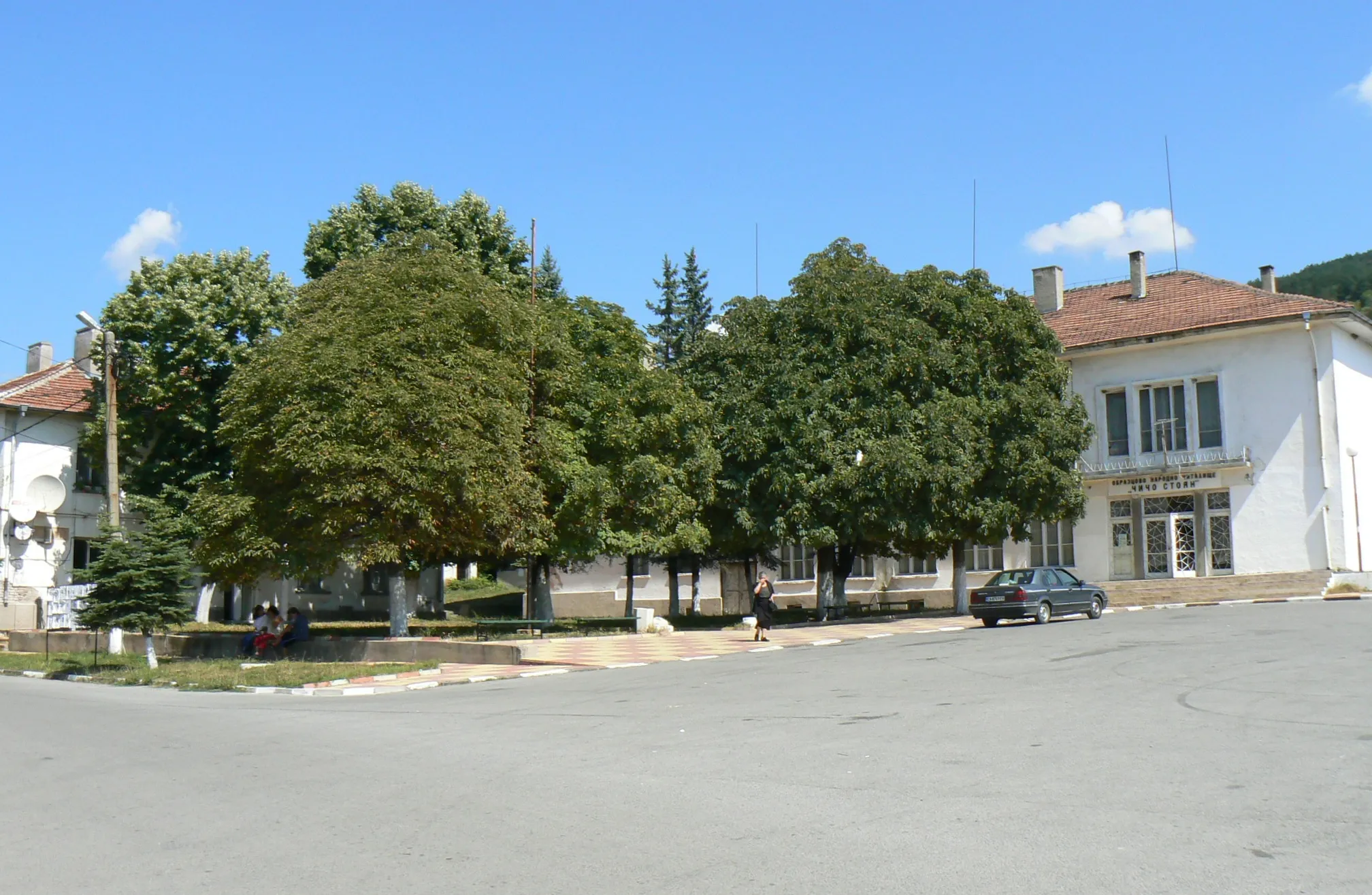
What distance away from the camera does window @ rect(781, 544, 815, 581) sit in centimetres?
5219

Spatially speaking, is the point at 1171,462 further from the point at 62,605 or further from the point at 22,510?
the point at 22,510

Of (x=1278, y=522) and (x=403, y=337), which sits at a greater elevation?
(x=403, y=337)

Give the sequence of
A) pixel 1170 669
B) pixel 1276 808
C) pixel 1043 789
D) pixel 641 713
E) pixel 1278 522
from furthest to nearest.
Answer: pixel 1278 522 → pixel 1170 669 → pixel 641 713 → pixel 1043 789 → pixel 1276 808

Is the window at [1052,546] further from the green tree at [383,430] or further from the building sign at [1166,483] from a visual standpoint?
the green tree at [383,430]

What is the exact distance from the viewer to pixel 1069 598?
31906 millimetres

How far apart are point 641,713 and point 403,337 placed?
15.5 m

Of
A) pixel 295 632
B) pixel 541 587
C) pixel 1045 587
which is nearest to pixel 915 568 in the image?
pixel 1045 587

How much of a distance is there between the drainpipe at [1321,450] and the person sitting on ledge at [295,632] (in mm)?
31936

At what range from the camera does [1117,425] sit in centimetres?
4494

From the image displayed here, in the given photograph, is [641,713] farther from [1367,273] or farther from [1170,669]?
[1367,273]

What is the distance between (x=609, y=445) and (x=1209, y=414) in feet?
74.3

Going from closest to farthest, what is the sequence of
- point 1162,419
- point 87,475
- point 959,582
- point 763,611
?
point 763,611
point 959,582
point 1162,419
point 87,475

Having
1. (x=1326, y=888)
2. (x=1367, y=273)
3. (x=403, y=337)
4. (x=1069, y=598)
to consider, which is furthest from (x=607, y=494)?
(x=1367, y=273)

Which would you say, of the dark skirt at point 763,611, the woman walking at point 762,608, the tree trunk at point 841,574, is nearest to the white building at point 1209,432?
the tree trunk at point 841,574
